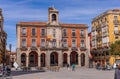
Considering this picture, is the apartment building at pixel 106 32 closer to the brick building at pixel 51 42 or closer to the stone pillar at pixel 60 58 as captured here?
the brick building at pixel 51 42

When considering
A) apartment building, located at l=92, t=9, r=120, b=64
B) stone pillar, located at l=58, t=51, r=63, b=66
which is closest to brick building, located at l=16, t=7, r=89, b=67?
stone pillar, located at l=58, t=51, r=63, b=66

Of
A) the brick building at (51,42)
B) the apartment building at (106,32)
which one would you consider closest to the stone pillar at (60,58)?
the brick building at (51,42)

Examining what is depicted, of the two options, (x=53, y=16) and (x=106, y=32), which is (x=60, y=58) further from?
(x=106, y=32)

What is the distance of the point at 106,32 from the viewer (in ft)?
287

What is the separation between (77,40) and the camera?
93375 millimetres

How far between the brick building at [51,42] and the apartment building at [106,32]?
3812mm

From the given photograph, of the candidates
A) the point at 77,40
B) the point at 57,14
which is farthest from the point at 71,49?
the point at 57,14

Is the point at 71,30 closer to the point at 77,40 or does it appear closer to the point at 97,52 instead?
the point at 77,40

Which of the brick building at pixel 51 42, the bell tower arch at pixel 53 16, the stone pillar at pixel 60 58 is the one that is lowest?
the stone pillar at pixel 60 58

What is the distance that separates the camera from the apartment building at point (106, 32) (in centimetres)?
8656

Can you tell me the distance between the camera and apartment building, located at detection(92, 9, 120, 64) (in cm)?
8656

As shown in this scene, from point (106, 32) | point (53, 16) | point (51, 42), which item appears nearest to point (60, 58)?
point (51, 42)

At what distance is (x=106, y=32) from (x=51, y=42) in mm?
14918

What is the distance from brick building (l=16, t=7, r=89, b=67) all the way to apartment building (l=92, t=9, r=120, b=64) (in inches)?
150
